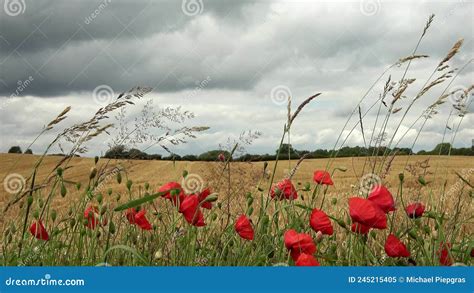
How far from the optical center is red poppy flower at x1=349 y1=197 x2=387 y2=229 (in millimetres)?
2021

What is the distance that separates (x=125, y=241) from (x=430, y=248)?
1.41 m

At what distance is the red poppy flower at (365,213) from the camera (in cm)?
202

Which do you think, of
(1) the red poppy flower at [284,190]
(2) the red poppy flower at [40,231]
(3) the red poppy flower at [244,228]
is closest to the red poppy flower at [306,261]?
(3) the red poppy flower at [244,228]

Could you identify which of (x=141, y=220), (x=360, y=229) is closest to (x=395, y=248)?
(x=360, y=229)

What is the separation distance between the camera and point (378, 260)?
252cm

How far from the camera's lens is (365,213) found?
2.02m

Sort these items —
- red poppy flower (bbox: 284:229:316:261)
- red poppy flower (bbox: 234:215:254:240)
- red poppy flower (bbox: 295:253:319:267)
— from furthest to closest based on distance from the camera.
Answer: red poppy flower (bbox: 234:215:254:240)
red poppy flower (bbox: 284:229:316:261)
red poppy flower (bbox: 295:253:319:267)

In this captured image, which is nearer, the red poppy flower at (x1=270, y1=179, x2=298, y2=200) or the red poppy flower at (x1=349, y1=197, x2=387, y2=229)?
the red poppy flower at (x1=349, y1=197, x2=387, y2=229)

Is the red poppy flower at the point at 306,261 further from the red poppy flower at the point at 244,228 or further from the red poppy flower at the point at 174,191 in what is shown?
the red poppy flower at the point at 174,191

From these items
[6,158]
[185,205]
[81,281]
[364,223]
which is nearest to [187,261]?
[185,205]

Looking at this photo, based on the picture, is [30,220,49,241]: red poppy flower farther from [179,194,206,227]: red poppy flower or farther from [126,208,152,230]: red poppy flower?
[179,194,206,227]: red poppy flower

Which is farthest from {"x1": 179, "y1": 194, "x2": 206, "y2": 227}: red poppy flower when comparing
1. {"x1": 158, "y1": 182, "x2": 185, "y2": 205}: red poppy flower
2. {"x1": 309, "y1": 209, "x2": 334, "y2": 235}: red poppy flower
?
{"x1": 309, "y1": 209, "x2": 334, "y2": 235}: red poppy flower

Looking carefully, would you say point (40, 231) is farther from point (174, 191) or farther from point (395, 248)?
point (395, 248)

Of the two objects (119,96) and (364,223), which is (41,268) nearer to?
(119,96)
